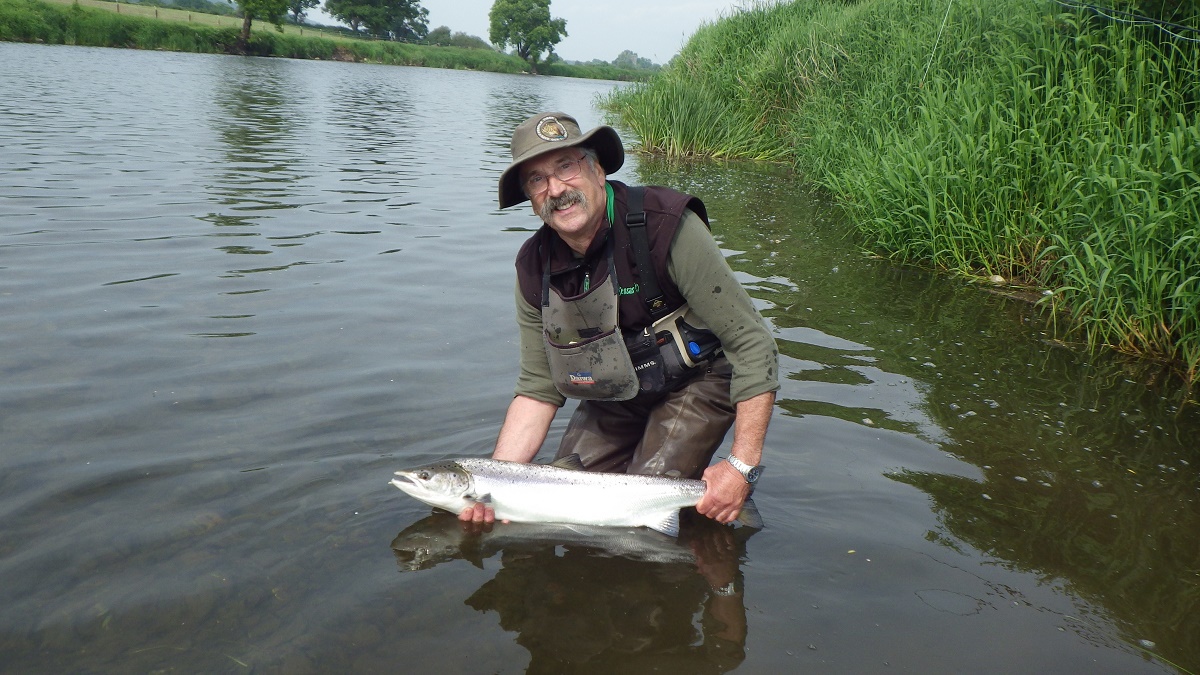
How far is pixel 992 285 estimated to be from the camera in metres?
8.75

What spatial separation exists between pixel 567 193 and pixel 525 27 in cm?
13130

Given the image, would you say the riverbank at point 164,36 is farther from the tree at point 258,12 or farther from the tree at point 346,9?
the tree at point 346,9

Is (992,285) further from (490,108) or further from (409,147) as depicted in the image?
(490,108)

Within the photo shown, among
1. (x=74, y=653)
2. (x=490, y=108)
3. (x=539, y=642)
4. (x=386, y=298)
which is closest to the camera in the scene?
(x=74, y=653)

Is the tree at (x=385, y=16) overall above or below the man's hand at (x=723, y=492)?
above

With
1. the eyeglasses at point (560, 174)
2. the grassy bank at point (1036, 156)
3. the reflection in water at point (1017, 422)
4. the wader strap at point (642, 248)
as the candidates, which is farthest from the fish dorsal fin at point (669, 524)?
the grassy bank at point (1036, 156)

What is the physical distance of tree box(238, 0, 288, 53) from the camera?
6228 centimetres

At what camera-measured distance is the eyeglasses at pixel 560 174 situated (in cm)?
410

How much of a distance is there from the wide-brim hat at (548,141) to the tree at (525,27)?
12486 centimetres

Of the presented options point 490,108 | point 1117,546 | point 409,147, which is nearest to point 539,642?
point 1117,546

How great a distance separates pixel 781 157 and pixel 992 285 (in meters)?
9.84

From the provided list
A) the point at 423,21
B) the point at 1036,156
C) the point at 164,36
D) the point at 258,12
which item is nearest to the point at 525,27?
the point at 423,21

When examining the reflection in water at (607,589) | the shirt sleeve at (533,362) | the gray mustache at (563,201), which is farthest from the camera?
the shirt sleeve at (533,362)

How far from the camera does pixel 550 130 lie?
13.3 feet
